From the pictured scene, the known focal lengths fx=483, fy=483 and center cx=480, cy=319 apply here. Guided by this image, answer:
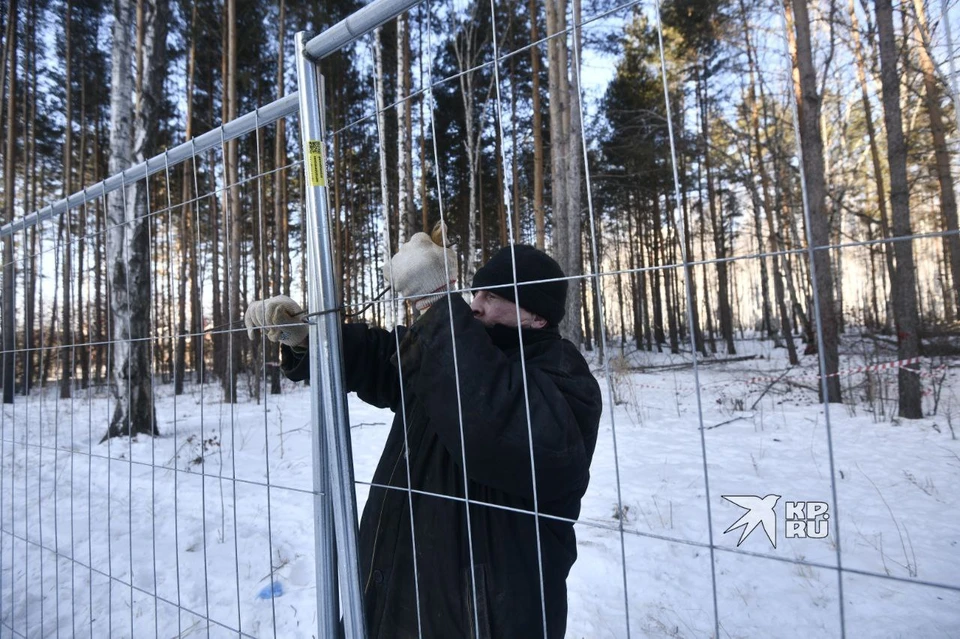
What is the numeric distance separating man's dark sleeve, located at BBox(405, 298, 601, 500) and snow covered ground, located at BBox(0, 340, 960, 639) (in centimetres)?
21

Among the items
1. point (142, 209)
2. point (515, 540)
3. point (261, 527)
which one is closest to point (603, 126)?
point (142, 209)

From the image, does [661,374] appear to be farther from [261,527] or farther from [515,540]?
[515,540]

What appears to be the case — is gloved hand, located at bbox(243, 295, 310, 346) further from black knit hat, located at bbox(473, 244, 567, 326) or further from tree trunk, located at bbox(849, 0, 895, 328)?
tree trunk, located at bbox(849, 0, 895, 328)

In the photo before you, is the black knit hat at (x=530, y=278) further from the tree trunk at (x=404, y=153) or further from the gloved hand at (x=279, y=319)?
the tree trunk at (x=404, y=153)

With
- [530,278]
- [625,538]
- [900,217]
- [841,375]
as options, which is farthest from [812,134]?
[530,278]

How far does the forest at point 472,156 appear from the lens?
4.09 m

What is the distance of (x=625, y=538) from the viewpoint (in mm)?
3576

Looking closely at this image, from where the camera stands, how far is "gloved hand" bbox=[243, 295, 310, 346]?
140 cm

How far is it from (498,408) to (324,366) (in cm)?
53

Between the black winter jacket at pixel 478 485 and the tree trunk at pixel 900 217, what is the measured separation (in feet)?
20.1

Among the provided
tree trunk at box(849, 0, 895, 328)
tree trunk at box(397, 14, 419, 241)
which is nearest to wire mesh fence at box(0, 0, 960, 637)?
tree trunk at box(849, 0, 895, 328)

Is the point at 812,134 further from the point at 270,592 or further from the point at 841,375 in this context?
the point at 270,592

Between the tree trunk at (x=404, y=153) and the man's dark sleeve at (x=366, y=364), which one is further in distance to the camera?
the tree trunk at (x=404, y=153)

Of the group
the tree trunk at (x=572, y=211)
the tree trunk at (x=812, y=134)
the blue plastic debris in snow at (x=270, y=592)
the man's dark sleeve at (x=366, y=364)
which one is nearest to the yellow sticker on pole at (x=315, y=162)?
the man's dark sleeve at (x=366, y=364)
